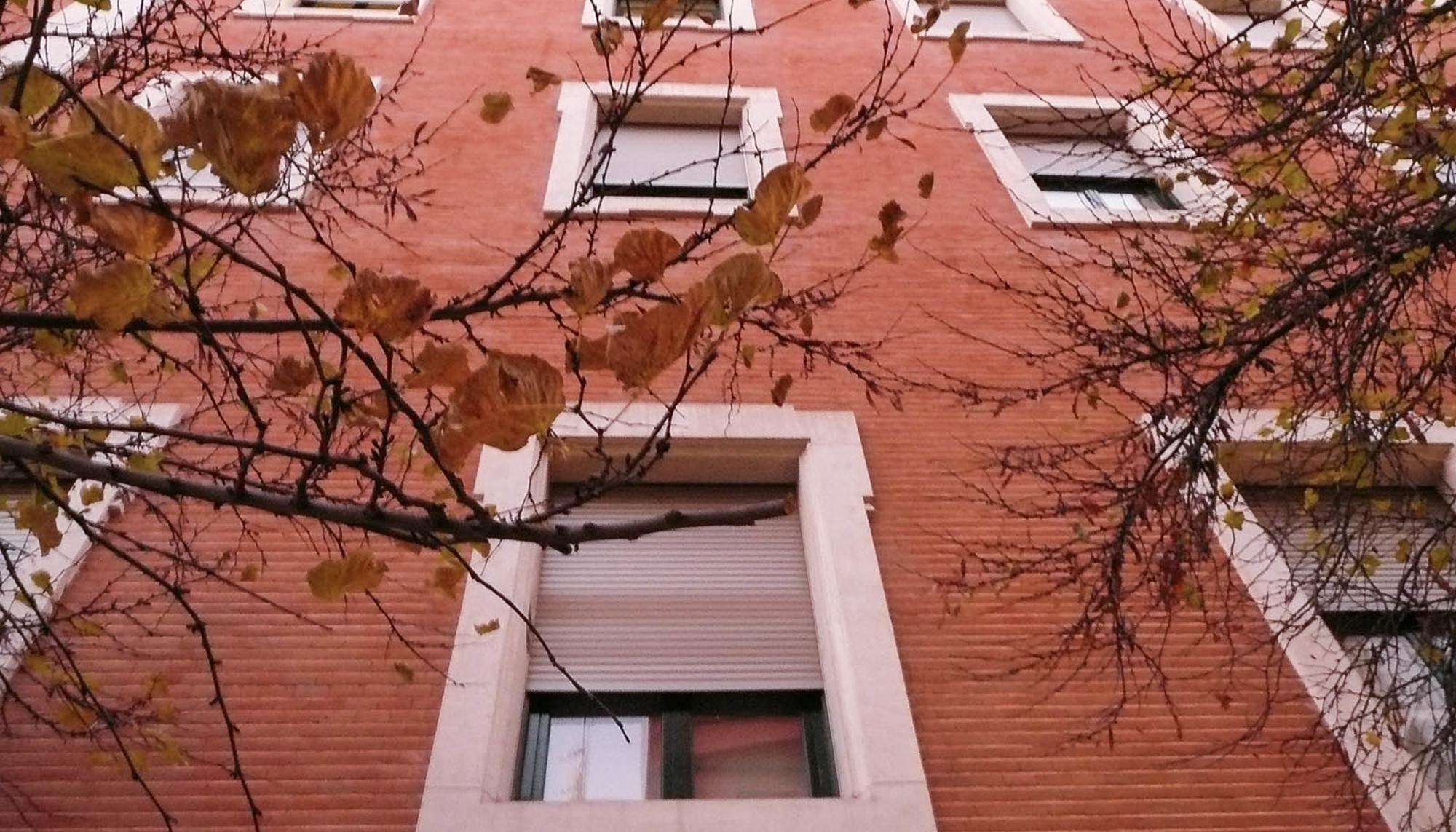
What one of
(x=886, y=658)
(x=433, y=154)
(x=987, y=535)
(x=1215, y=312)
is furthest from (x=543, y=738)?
(x=433, y=154)

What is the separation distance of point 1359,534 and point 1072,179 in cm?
456

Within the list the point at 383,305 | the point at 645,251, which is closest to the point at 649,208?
the point at 645,251

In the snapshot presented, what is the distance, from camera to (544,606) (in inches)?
177

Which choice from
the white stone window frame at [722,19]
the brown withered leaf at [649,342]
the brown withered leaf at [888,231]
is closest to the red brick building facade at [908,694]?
the brown withered leaf at [888,231]

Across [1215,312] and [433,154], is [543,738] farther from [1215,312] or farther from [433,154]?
[433,154]

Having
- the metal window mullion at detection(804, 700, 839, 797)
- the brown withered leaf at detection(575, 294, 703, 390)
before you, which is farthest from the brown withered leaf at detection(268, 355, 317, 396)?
the metal window mullion at detection(804, 700, 839, 797)

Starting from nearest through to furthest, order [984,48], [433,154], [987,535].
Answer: [987,535] < [433,154] < [984,48]

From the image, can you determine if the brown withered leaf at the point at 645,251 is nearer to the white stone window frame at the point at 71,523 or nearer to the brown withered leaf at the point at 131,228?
the brown withered leaf at the point at 131,228

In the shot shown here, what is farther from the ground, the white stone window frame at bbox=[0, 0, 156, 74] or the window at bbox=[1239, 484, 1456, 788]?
the white stone window frame at bbox=[0, 0, 156, 74]

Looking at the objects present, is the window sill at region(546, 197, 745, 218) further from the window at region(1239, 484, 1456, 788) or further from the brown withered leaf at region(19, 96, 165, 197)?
the brown withered leaf at region(19, 96, 165, 197)

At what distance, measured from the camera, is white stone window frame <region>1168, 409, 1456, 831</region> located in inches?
145

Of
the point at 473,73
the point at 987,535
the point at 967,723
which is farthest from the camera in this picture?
the point at 473,73

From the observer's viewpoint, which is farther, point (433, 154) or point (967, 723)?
point (433, 154)

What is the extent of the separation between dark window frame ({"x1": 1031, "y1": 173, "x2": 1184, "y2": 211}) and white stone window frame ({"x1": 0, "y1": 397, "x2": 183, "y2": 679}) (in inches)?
256
